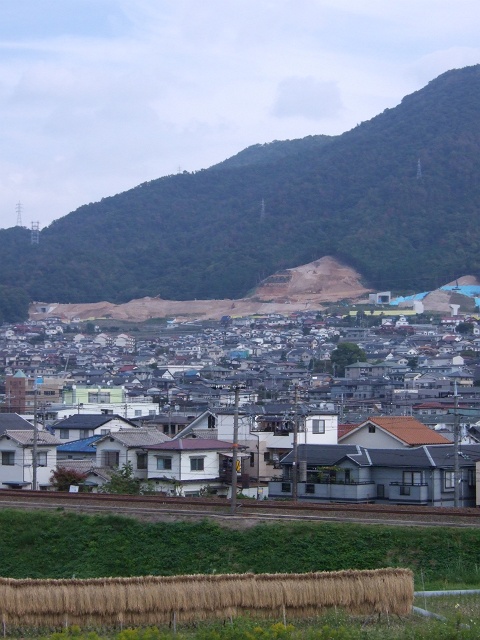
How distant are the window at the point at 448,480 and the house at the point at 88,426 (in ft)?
36.1

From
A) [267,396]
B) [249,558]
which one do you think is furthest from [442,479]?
[267,396]

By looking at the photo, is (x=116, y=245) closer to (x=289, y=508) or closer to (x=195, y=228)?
(x=195, y=228)

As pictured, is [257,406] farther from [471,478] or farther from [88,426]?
[471,478]

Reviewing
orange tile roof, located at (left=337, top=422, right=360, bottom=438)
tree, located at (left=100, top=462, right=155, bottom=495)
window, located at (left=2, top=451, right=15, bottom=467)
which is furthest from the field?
orange tile roof, located at (left=337, top=422, right=360, bottom=438)

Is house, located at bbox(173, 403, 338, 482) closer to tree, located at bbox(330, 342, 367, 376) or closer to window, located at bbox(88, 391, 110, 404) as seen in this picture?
window, located at bbox(88, 391, 110, 404)

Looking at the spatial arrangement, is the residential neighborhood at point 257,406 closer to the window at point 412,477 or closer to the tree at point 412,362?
the window at point 412,477

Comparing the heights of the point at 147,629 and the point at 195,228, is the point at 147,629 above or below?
below

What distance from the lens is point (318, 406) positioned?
4166cm

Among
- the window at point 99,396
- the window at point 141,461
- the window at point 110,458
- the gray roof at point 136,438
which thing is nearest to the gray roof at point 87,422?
the gray roof at point 136,438

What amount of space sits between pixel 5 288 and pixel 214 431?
10680cm

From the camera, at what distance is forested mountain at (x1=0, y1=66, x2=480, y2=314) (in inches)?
5384

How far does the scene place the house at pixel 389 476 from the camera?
23953 millimetres

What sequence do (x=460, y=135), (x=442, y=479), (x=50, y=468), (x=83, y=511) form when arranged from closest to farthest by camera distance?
(x=83, y=511)
(x=442, y=479)
(x=50, y=468)
(x=460, y=135)

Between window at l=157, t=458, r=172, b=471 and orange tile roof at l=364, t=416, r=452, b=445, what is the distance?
4.87m
